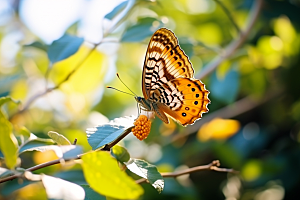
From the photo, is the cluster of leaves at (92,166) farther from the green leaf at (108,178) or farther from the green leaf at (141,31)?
the green leaf at (141,31)

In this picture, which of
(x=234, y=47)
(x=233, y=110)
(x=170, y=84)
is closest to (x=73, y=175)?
(x=170, y=84)

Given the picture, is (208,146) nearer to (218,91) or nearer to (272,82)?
(218,91)

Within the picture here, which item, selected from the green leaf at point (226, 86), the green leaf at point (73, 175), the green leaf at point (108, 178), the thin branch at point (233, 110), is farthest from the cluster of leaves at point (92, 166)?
the thin branch at point (233, 110)

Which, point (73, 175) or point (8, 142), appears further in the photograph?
point (73, 175)

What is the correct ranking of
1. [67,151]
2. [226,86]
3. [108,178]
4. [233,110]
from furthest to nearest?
1. [233,110]
2. [226,86]
3. [67,151]
4. [108,178]

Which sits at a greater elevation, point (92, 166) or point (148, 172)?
point (92, 166)

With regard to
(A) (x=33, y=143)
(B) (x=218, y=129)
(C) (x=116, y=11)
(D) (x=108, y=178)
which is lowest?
(B) (x=218, y=129)

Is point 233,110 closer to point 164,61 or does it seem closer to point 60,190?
point 164,61

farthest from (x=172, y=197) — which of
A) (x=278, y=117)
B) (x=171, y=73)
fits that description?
(x=278, y=117)
